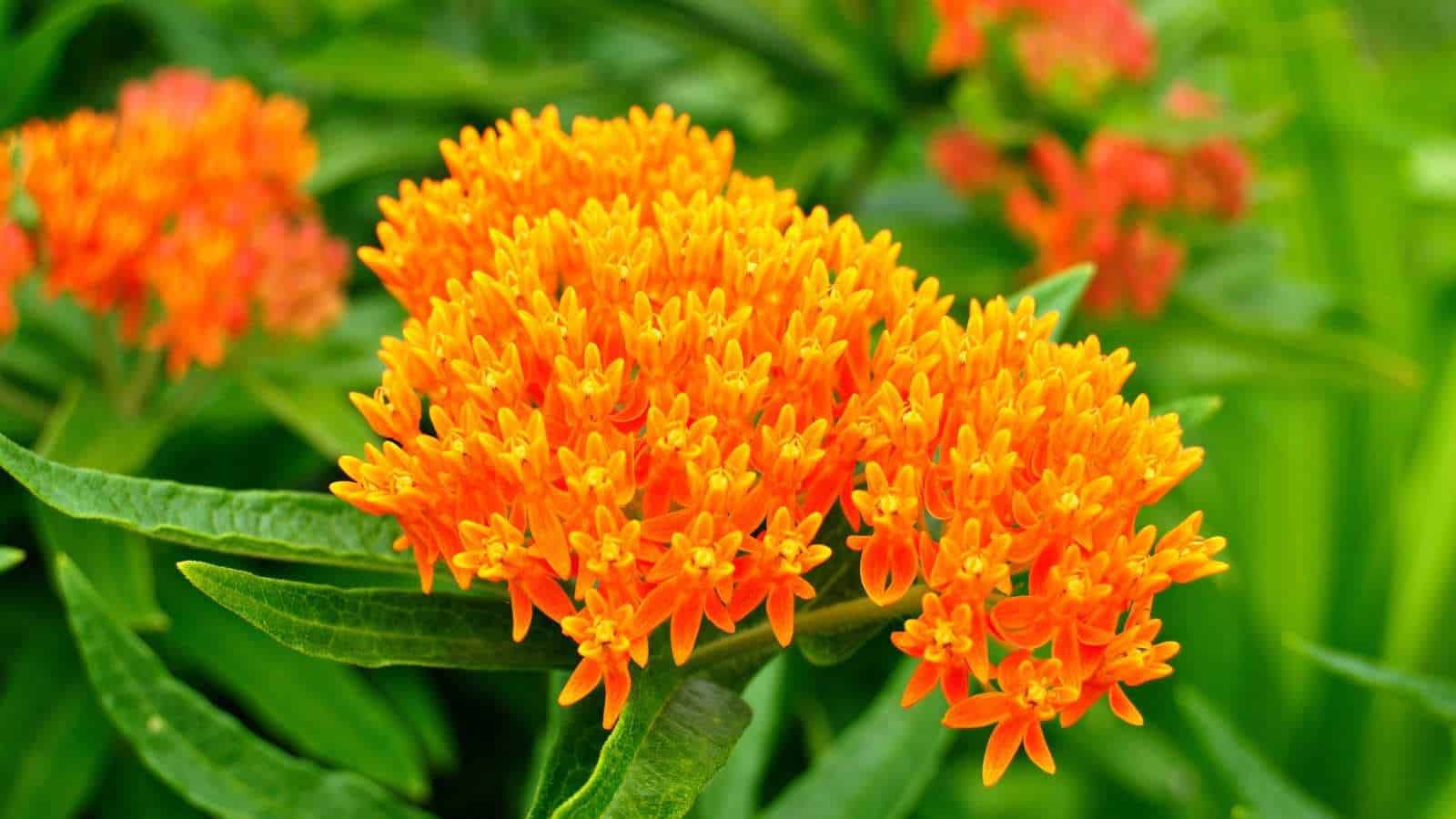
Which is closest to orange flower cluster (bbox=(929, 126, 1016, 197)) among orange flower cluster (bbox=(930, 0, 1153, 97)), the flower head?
the flower head

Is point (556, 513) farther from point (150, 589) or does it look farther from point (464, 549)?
point (150, 589)

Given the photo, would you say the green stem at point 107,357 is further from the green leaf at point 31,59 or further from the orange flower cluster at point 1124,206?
the orange flower cluster at point 1124,206

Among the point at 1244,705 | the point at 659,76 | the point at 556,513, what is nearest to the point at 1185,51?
the point at 659,76

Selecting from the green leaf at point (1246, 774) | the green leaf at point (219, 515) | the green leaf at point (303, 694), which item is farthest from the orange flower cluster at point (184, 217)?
the green leaf at point (1246, 774)

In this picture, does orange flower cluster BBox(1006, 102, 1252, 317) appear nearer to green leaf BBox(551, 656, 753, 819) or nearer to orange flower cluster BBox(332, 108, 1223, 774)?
orange flower cluster BBox(332, 108, 1223, 774)

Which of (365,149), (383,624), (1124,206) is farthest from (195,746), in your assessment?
(1124,206)

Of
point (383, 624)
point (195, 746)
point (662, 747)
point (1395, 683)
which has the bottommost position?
point (1395, 683)

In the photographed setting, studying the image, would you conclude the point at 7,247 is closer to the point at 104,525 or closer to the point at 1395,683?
the point at 104,525
